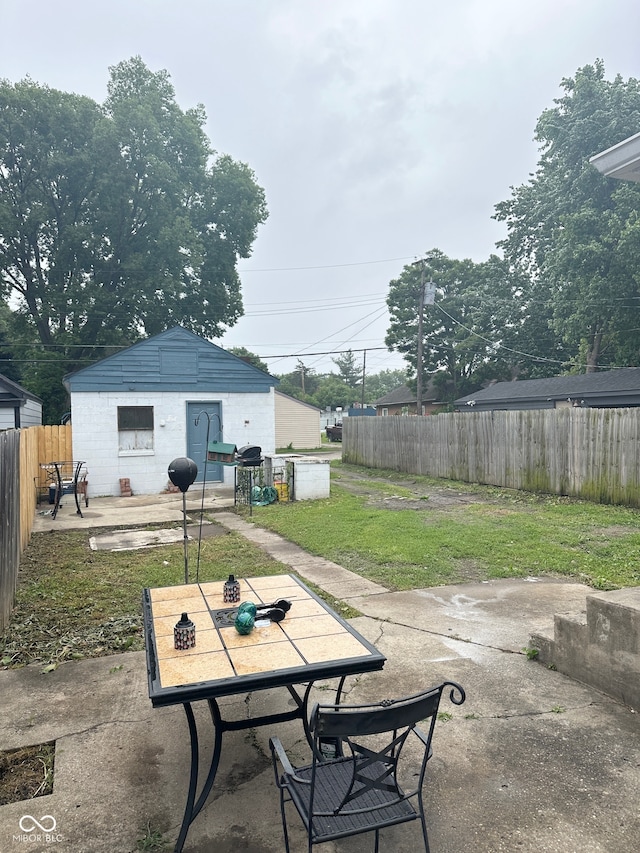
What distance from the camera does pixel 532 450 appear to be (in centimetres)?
1286

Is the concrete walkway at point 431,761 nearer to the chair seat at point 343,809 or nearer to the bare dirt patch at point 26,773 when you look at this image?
the bare dirt patch at point 26,773

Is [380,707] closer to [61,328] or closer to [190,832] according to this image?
[190,832]

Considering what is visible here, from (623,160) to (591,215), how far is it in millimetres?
20420

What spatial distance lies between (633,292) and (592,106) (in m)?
8.09

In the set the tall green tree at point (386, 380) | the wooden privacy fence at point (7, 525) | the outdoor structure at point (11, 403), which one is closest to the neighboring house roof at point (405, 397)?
the outdoor structure at point (11, 403)

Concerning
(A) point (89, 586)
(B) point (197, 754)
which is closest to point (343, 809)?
(B) point (197, 754)

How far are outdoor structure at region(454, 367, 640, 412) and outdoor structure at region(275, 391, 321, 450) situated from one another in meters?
9.94

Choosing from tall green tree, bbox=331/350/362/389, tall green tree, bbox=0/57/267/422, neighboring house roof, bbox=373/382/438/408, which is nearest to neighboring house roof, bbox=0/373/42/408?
tall green tree, bbox=0/57/267/422

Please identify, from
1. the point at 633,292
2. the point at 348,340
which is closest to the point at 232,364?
the point at 633,292

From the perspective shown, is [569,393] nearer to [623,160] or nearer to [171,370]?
[171,370]

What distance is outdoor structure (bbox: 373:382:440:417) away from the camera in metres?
38.0

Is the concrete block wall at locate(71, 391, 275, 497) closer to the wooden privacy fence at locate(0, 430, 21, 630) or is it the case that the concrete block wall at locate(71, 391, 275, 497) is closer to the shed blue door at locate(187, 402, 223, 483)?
the shed blue door at locate(187, 402, 223, 483)

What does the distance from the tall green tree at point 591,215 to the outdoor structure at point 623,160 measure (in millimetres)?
17730

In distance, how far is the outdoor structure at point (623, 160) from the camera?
11.4 feet
